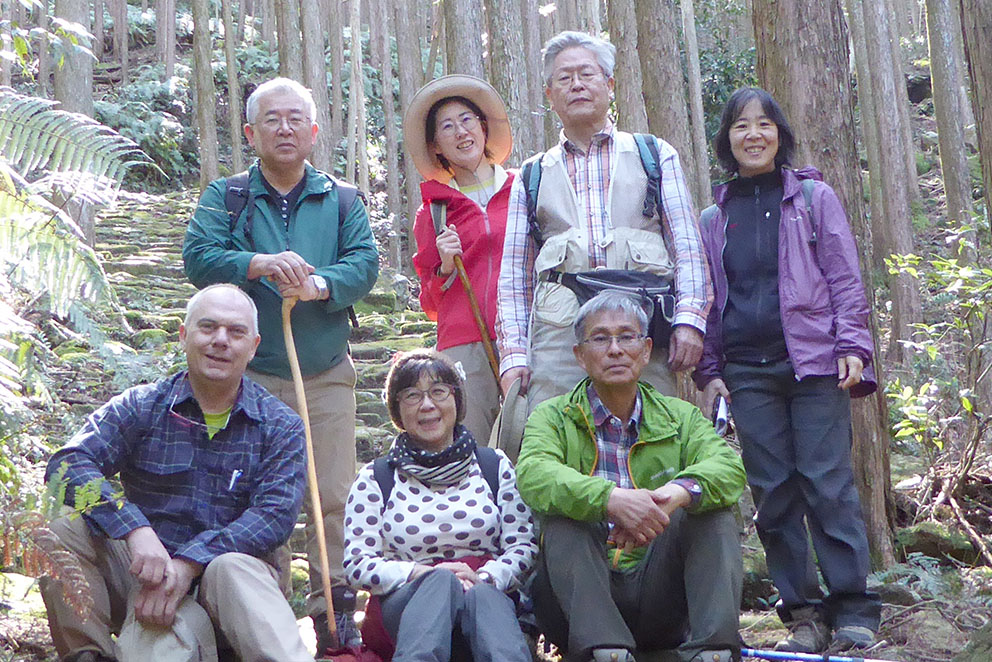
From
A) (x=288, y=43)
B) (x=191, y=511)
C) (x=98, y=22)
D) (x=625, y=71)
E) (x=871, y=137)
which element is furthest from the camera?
(x=98, y=22)

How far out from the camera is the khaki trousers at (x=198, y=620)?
3334 mm

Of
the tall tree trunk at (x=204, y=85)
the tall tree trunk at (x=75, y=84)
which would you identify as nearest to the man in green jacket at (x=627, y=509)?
the tall tree trunk at (x=75, y=84)

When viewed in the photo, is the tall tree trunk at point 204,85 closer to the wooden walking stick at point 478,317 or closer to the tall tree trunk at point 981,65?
the wooden walking stick at point 478,317

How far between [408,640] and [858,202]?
133 inches

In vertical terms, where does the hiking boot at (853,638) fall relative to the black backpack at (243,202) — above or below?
below

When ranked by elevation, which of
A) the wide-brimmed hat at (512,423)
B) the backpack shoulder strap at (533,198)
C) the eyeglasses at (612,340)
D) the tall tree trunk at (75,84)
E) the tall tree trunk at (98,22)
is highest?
the tall tree trunk at (98,22)

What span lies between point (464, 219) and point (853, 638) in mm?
2378

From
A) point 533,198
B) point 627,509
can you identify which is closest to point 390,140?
point 533,198

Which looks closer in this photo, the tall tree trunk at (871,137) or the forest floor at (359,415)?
the forest floor at (359,415)

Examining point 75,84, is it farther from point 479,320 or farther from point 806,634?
point 806,634

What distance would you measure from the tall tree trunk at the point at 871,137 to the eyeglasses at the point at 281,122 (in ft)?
52.2

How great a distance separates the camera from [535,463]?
362 cm

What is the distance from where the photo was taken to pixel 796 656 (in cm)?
373

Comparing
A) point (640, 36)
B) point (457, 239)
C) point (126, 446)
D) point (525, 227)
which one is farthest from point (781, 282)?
point (640, 36)
